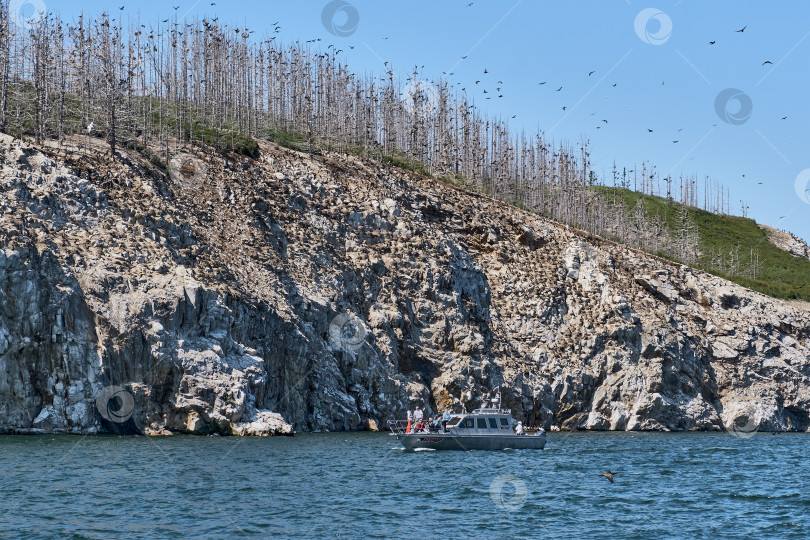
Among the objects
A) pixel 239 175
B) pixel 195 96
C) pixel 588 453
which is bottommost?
pixel 588 453

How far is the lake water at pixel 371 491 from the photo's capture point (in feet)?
97.8

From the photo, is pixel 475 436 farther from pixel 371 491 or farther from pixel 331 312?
pixel 371 491

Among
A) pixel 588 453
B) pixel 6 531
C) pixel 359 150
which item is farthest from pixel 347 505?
pixel 359 150

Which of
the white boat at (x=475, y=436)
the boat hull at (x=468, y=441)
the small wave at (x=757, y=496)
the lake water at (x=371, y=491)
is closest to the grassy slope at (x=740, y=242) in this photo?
the boat hull at (x=468, y=441)

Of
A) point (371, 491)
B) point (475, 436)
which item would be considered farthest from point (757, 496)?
point (475, 436)

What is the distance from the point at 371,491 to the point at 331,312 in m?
37.5

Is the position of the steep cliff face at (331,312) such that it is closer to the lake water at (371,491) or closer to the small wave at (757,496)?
the lake water at (371,491)

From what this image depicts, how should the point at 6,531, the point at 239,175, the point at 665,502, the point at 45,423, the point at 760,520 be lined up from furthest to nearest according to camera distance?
the point at 239,175, the point at 45,423, the point at 665,502, the point at 760,520, the point at 6,531

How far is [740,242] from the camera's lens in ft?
565

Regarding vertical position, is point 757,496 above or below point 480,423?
below

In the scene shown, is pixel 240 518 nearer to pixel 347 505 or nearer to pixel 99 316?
pixel 347 505

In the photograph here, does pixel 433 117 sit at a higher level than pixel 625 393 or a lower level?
higher

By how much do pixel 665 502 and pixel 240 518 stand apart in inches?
709

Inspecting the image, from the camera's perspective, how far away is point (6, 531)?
27016 mm
